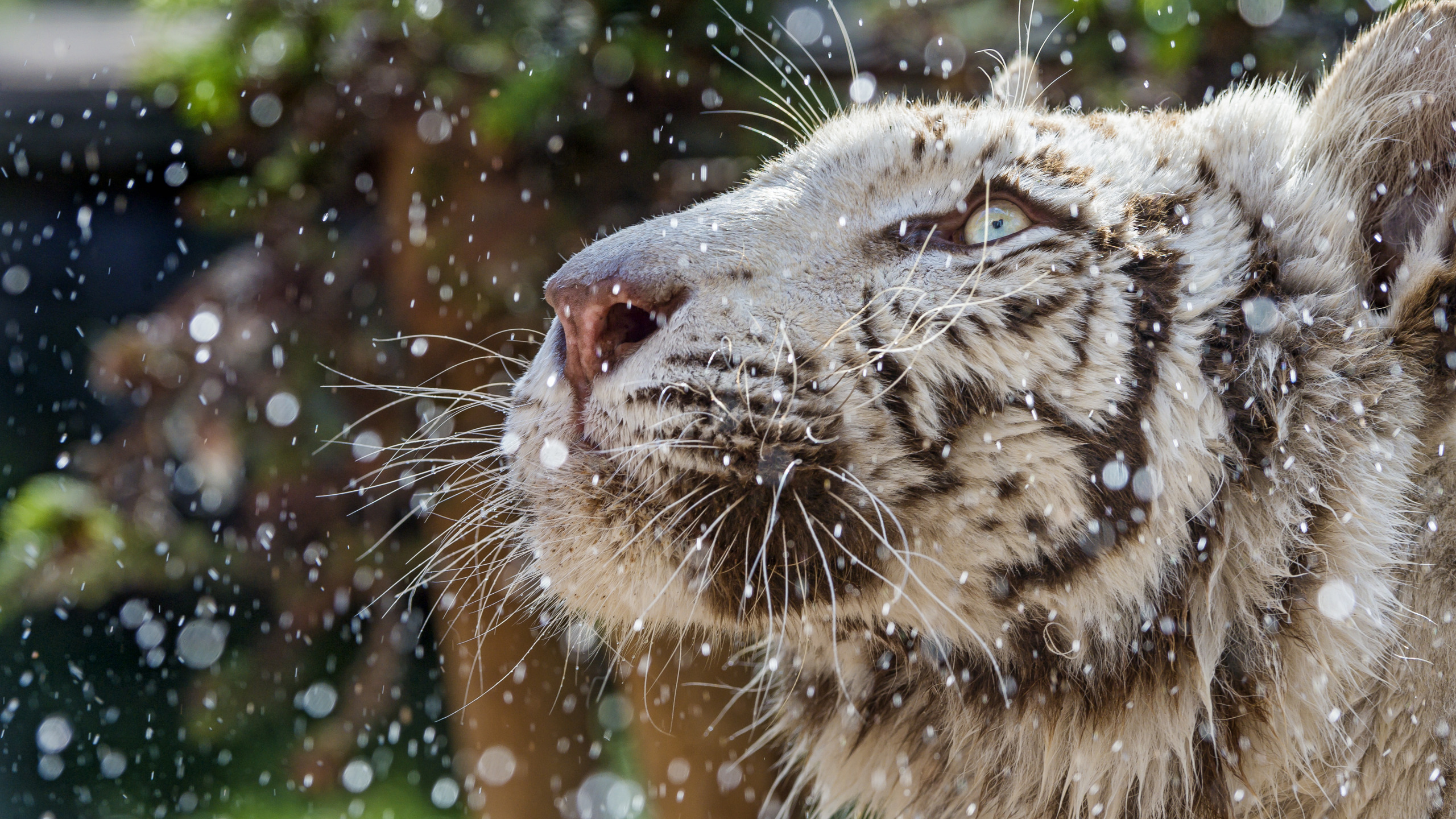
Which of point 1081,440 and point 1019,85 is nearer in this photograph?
point 1081,440

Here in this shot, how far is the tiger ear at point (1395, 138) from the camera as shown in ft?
5.82

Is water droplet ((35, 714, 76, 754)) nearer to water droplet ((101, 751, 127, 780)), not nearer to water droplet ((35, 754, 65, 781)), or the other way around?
water droplet ((35, 754, 65, 781))

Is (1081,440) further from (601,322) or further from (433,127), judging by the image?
(433,127)

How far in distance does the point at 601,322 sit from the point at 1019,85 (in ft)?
4.39

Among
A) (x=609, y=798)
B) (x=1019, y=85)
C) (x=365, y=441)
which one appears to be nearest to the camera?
(x=1019, y=85)

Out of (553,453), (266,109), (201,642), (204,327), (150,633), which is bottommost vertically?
(150,633)

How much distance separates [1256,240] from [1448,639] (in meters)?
0.66

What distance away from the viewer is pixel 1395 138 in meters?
1.85

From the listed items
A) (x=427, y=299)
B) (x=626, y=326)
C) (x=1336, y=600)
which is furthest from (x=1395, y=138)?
(x=427, y=299)

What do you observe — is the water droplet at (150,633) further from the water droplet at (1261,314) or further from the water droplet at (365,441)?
the water droplet at (1261,314)

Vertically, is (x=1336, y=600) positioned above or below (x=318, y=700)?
above

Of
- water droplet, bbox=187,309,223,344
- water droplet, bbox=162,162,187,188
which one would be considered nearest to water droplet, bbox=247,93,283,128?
water droplet, bbox=187,309,223,344

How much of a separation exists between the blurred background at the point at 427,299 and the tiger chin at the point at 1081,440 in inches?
16.4

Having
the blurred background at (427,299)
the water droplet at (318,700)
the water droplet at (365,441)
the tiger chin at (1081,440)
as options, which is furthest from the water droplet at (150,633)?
the tiger chin at (1081,440)
